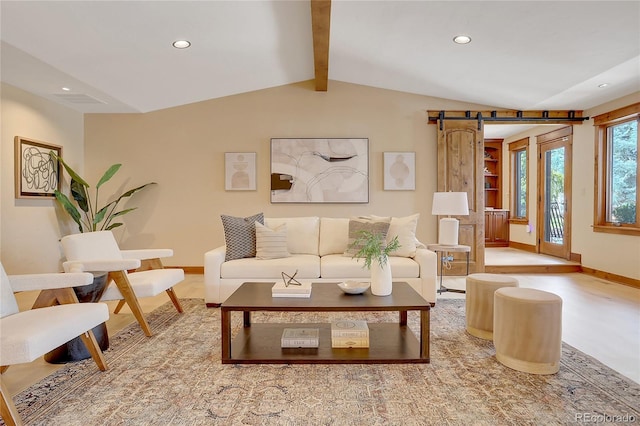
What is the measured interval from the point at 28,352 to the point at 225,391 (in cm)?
91

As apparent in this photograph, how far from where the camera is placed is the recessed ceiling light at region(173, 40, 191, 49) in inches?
146

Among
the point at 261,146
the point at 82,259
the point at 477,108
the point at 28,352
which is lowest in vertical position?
the point at 28,352

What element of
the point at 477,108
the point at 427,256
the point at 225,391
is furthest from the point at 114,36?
the point at 477,108

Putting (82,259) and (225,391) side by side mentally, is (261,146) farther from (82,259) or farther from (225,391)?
(225,391)

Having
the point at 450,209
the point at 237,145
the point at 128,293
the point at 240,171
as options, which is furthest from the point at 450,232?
the point at 128,293

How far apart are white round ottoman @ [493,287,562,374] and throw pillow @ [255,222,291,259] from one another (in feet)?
7.20

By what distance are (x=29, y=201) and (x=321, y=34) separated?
3.84 meters

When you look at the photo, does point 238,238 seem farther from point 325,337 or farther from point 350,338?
point 350,338

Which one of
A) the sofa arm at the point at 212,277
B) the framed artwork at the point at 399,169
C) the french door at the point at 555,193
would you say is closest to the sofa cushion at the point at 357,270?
the sofa arm at the point at 212,277

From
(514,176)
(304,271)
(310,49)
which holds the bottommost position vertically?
(304,271)

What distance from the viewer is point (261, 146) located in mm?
5434

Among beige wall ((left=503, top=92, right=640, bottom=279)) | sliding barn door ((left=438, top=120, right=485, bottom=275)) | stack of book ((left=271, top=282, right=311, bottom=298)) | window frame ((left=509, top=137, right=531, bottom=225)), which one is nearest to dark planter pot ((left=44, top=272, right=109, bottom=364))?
stack of book ((left=271, top=282, right=311, bottom=298))

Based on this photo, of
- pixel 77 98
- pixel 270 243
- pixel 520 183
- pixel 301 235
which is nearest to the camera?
pixel 270 243

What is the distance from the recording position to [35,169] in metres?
4.52
